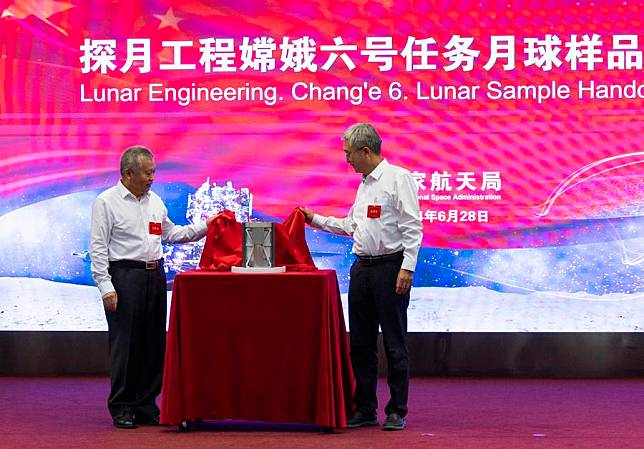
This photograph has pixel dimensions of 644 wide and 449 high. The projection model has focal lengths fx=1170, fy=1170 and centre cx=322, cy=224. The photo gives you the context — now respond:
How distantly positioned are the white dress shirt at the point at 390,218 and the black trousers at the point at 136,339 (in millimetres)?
950

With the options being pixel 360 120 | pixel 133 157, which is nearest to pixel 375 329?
pixel 133 157

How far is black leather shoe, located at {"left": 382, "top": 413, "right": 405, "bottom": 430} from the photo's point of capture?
506cm

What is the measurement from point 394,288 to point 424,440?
68 centimetres

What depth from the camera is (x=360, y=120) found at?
272 inches

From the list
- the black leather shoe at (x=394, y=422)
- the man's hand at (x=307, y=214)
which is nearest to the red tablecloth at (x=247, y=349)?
the black leather shoe at (x=394, y=422)

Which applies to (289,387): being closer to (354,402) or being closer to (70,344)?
(354,402)

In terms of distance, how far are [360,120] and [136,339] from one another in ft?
7.49

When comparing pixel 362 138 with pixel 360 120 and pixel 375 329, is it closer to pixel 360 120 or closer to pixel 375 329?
pixel 375 329

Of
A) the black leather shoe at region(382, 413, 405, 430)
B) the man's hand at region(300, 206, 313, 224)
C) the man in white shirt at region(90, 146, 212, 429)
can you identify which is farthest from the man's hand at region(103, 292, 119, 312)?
the black leather shoe at region(382, 413, 405, 430)

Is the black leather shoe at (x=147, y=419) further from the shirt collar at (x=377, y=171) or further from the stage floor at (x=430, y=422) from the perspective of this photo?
the shirt collar at (x=377, y=171)

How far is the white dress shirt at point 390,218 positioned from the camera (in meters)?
5.05

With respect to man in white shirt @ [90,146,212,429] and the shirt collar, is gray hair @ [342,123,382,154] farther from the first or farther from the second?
man in white shirt @ [90,146,212,429]

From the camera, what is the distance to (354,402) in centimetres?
522

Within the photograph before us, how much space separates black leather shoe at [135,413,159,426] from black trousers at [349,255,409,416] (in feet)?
2.95
